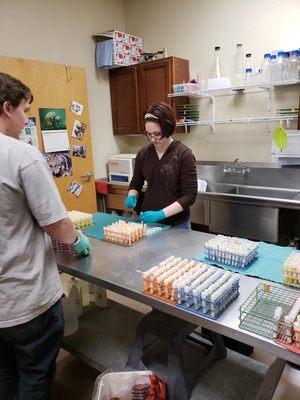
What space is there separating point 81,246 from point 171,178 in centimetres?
73

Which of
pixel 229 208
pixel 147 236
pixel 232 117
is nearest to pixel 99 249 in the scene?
pixel 147 236

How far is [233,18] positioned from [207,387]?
329 centimetres

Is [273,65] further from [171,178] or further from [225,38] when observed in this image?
[171,178]

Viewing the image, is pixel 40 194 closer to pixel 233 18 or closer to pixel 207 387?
pixel 207 387

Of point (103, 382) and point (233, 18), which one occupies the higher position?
point (233, 18)

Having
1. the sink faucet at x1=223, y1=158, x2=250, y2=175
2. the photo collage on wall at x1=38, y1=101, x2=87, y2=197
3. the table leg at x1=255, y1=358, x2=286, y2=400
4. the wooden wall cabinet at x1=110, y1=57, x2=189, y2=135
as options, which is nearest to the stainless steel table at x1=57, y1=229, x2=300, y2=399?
the table leg at x1=255, y1=358, x2=286, y2=400

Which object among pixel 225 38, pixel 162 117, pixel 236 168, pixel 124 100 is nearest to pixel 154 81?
pixel 124 100

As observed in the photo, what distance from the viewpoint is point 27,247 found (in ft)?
3.68

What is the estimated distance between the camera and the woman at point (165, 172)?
6.33 feet

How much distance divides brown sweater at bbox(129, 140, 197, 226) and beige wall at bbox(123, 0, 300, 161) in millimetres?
1600

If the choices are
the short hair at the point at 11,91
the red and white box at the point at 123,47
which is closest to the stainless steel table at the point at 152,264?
the short hair at the point at 11,91

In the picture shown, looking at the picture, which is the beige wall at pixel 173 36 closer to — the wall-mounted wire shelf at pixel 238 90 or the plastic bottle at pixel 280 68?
the wall-mounted wire shelf at pixel 238 90

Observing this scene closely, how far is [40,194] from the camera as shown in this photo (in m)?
1.06

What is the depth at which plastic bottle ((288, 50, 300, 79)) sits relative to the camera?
2.73 metres
